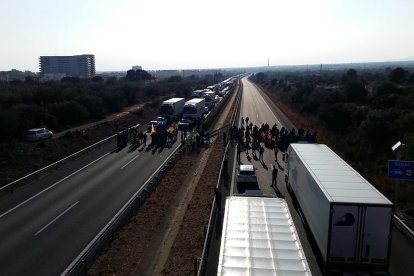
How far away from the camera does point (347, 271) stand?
40.1 ft

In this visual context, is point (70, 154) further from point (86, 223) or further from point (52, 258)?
point (52, 258)

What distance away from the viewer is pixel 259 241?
10.9 m

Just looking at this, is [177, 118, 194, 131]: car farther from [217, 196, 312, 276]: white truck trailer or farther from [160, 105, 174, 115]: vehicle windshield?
[217, 196, 312, 276]: white truck trailer

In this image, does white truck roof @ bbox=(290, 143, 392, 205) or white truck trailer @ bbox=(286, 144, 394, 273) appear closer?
white truck trailer @ bbox=(286, 144, 394, 273)

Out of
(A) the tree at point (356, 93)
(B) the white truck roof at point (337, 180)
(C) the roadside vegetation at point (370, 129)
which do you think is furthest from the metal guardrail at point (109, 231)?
(A) the tree at point (356, 93)

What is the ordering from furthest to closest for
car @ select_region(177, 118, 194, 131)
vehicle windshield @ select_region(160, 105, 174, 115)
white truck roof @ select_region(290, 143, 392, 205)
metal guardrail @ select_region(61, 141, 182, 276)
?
vehicle windshield @ select_region(160, 105, 174, 115) → car @ select_region(177, 118, 194, 131) → metal guardrail @ select_region(61, 141, 182, 276) → white truck roof @ select_region(290, 143, 392, 205)

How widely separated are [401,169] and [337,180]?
19.6ft

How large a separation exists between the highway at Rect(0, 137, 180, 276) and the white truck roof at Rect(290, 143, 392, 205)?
30.3 feet

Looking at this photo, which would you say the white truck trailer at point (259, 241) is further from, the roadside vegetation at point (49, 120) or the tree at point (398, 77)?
the tree at point (398, 77)

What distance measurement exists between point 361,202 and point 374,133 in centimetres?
2877

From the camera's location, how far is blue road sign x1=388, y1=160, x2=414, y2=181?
59.2ft

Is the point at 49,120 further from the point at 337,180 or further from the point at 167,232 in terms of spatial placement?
the point at 337,180

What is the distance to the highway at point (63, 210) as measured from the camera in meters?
14.5

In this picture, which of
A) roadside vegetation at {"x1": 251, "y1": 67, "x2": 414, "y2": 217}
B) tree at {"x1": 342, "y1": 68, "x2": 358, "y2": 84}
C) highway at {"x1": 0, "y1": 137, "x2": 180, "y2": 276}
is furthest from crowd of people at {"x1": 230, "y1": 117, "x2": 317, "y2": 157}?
tree at {"x1": 342, "y1": 68, "x2": 358, "y2": 84}
